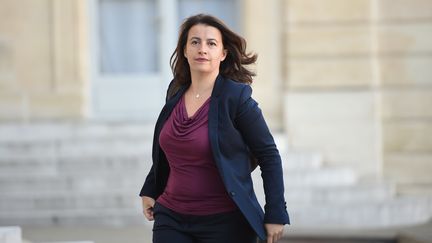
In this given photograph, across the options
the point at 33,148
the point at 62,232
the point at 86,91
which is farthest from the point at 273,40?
the point at 62,232

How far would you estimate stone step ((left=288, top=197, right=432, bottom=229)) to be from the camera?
9.77 m

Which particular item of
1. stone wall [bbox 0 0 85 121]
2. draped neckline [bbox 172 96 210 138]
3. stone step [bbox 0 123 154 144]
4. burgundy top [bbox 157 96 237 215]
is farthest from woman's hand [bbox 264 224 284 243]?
stone wall [bbox 0 0 85 121]

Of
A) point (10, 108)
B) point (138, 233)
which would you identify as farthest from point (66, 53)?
point (138, 233)

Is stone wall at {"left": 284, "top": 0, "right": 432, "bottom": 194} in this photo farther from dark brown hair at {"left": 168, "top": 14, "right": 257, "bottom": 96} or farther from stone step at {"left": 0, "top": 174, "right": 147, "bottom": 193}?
dark brown hair at {"left": 168, "top": 14, "right": 257, "bottom": 96}

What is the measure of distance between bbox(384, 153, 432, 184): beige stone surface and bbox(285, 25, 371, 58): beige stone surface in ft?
4.27

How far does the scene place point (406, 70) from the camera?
37.7ft

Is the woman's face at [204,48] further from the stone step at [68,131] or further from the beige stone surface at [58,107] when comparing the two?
the beige stone surface at [58,107]

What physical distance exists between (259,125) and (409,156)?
7745mm

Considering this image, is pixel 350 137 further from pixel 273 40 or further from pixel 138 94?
pixel 138 94

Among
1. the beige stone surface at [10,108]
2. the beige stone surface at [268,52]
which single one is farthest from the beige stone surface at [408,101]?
the beige stone surface at [10,108]

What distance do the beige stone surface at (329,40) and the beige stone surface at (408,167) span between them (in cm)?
130

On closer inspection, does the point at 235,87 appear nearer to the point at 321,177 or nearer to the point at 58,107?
the point at 321,177

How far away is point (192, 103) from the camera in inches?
166

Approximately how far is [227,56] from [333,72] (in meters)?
7.14
